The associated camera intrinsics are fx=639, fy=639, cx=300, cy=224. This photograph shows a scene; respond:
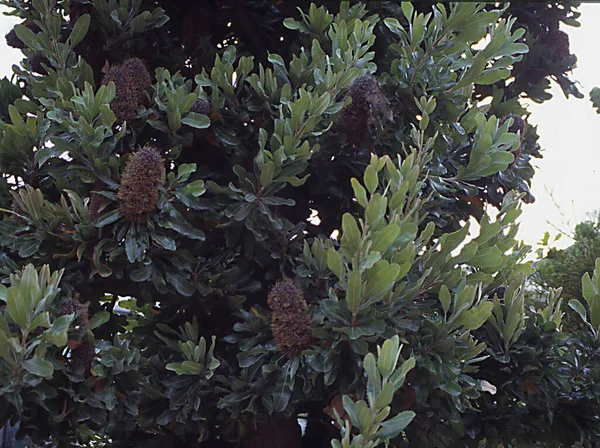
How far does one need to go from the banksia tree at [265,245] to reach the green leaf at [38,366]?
15 mm

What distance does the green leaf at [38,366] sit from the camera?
5.17ft

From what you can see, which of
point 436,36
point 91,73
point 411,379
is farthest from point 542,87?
point 91,73

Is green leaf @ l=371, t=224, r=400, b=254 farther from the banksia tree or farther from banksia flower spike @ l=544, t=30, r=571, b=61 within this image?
banksia flower spike @ l=544, t=30, r=571, b=61

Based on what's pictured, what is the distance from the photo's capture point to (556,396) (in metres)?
2.14

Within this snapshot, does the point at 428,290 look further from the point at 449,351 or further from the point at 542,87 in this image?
the point at 542,87

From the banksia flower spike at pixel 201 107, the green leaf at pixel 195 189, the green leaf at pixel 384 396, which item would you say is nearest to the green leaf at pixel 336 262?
the green leaf at pixel 384 396

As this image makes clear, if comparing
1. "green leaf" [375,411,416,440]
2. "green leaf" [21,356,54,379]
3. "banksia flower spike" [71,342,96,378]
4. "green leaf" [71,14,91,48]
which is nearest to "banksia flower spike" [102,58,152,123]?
"green leaf" [71,14,91,48]

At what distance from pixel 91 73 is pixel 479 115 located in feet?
4.54

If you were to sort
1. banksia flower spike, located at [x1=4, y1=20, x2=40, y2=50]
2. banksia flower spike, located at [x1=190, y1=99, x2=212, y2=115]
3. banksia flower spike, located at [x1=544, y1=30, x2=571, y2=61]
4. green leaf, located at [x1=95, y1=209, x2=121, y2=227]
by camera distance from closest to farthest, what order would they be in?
green leaf, located at [x1=95, y1=209, x2=121, y2=227]
banksia flower spike, located at [x1=190, y1=99, x2=212, y2=115]
banksia flower spike, located at [x1=4, y1=20, x2=40, y2=50]
banksia flower spike, located at [x1=544, y1=30, x2=571, y2=61]

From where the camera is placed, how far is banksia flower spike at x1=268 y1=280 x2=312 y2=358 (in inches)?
76.1

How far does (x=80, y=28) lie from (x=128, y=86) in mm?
290

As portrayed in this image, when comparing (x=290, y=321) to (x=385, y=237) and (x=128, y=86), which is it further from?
(x=128, y=86)

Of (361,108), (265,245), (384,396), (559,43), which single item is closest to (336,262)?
(384,396)

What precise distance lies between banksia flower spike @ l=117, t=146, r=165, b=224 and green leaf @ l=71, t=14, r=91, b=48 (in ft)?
1.91
